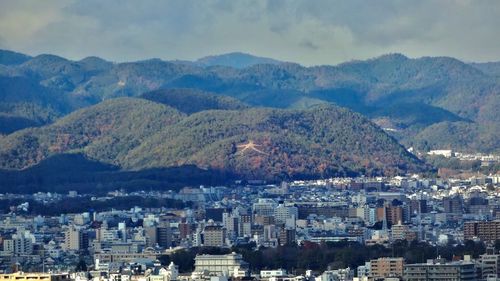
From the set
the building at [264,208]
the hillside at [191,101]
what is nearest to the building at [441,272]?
the building at [264,208]

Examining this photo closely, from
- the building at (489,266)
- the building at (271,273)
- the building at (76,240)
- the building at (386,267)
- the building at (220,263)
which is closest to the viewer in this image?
the building at (489,266)

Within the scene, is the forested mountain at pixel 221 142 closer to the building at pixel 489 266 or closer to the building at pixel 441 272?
the building at pixel 489 266

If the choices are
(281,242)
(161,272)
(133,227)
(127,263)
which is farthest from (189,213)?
(161,272)

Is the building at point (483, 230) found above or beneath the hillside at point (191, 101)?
beneath

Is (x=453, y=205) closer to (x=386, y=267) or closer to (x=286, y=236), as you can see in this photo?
(x=286, y=236)

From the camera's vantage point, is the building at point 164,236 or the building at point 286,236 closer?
the building at point 286,236

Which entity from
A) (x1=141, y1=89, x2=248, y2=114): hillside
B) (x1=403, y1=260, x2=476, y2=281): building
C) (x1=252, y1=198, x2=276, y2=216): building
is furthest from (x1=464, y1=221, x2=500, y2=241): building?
(x1=141, y1=89, x2=248, y2=114): hillside

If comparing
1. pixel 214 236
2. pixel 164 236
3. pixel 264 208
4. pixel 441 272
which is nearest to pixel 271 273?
pixel 441 272
